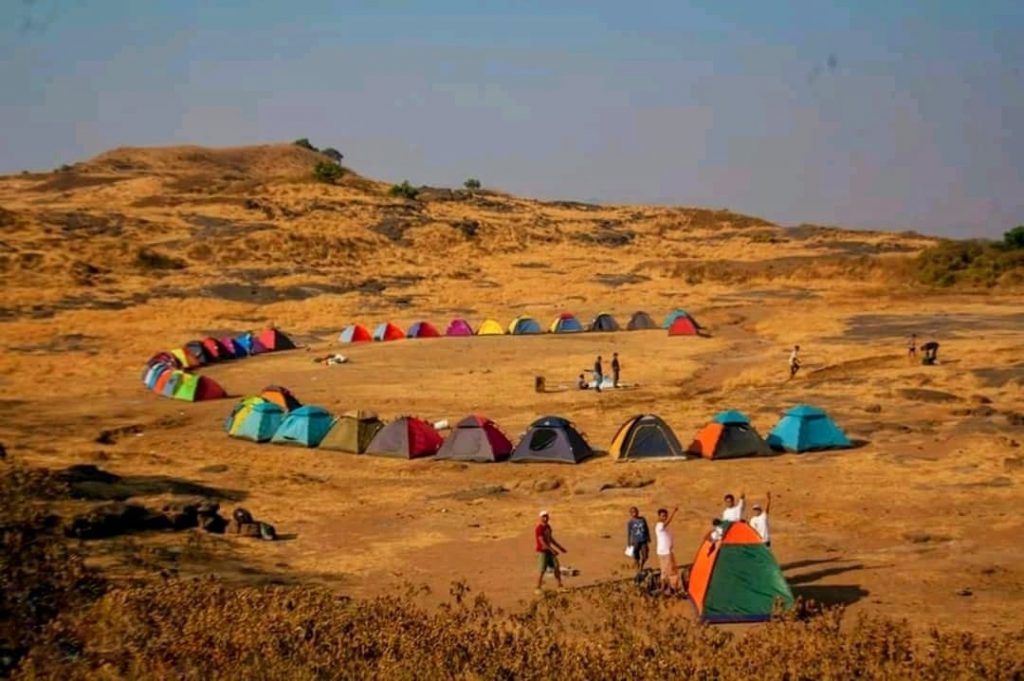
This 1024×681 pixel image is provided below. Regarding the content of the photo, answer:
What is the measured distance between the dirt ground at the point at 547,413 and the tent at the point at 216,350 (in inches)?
41.2

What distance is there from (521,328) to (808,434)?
27.6 meters

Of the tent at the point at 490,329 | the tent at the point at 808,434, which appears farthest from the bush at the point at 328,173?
the tent at the point at 808,434

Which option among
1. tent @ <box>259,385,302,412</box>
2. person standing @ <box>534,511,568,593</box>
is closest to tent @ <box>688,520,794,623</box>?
person standing @ <box>534,511,568,593</box>

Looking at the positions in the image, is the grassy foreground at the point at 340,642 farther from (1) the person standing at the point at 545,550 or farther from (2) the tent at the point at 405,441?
(2) the tent at the point at 405,441

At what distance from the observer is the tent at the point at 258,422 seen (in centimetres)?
2692

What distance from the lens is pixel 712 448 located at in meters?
23.3

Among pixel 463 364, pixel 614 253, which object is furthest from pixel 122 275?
pixel 614 253

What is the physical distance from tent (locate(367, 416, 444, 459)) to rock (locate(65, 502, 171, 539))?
26.5 feet

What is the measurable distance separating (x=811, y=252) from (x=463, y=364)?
43871 mm

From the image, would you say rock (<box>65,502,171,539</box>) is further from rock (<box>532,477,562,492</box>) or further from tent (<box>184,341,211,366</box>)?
tent (<box>184,341,211,366</box>)

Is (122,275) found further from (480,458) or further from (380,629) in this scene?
(380,629)

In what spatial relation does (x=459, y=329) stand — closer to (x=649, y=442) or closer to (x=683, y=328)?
(x=683, y=328)

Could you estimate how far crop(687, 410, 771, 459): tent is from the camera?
76.5ft

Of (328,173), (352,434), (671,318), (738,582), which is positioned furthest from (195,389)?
(328,173)
